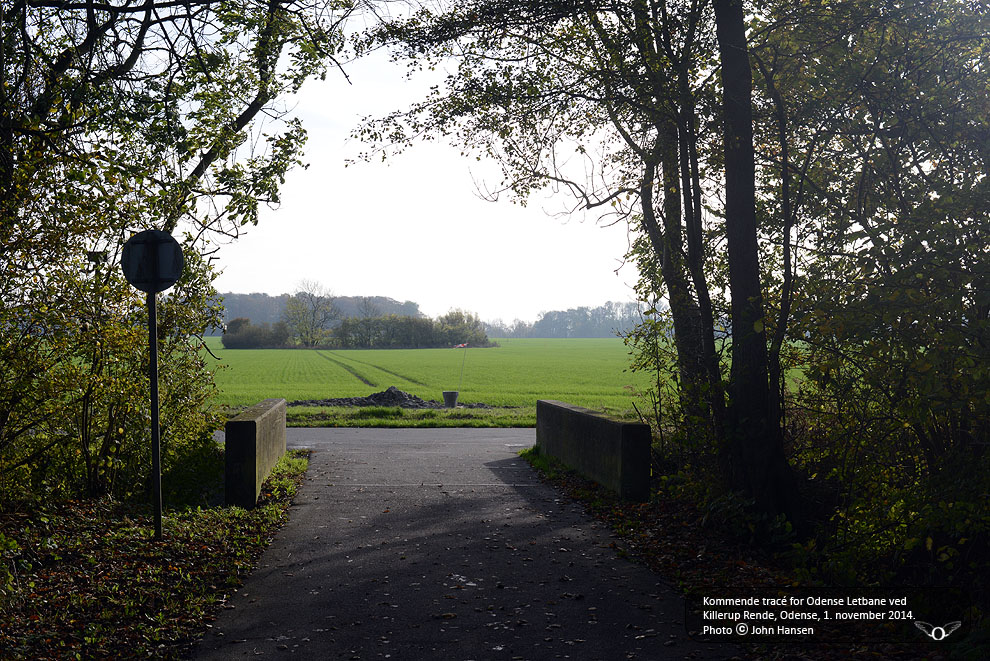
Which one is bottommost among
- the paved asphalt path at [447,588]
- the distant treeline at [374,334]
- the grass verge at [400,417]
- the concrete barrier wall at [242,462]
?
the grass verge at [400,417]

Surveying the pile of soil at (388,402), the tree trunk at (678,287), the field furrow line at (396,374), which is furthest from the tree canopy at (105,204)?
the field furrow line at (396,374)

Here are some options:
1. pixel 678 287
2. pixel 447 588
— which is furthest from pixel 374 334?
pixel 447 588

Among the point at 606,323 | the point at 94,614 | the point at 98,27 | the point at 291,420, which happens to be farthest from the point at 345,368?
the point at 606,323

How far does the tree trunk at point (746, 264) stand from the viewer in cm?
802

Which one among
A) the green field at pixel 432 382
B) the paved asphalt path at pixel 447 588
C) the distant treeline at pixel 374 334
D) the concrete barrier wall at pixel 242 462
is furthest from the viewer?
the distant treeline at pixel 374 334

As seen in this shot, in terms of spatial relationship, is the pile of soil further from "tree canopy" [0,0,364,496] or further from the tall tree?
the tall tree

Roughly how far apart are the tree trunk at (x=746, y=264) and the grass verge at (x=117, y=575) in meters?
4.98

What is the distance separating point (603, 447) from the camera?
10859mm

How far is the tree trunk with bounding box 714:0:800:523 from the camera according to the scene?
8023 mm

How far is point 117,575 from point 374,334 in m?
106

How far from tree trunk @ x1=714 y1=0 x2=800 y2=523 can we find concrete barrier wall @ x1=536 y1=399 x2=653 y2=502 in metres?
1.95

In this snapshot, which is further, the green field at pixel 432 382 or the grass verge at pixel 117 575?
the green field at pixel 432 382

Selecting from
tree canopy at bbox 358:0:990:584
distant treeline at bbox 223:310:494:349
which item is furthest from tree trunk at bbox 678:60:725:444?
distant treeline at bbox 223:310:494:349

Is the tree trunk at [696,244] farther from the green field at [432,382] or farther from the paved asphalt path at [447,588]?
the green field at [432,382]
